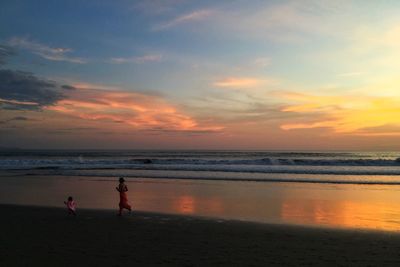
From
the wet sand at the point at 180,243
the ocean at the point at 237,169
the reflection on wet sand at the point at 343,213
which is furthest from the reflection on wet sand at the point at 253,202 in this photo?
the ocean at the point at 237,169

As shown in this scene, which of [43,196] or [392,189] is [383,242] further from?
[43,196]

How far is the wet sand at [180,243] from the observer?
675 centimetres

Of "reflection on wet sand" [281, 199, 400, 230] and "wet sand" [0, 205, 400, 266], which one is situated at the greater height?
"wet sand" [0, 205, 400, 266]

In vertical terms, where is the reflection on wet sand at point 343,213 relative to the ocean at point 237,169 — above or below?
below

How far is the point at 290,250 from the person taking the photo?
7.59m

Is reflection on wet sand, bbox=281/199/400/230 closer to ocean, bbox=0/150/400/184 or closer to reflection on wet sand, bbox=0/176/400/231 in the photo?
reflection on wet sand, bbox=0/176/400/231

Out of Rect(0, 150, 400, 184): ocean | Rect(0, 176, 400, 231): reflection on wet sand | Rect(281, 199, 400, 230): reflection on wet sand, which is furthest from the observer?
Rect(0, 150, 400, 184): ocean

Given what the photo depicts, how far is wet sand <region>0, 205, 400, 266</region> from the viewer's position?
675cm

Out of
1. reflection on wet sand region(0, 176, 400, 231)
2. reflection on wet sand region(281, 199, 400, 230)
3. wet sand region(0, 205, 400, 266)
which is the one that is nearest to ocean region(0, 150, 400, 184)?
reflection on wet sand region(0, 176, 400, 231)

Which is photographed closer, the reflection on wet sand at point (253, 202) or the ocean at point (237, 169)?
the reflection on wet sand at point (253, 202)

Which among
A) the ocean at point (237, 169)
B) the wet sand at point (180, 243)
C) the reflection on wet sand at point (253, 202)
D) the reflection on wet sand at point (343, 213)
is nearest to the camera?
the wet sand at point (180, 243)

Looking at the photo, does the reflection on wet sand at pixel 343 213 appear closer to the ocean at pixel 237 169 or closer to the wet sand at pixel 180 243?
the wet sand at pixel 180 243

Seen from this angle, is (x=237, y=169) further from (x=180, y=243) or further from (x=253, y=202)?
(x=180, y=243)

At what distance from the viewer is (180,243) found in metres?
8.07
